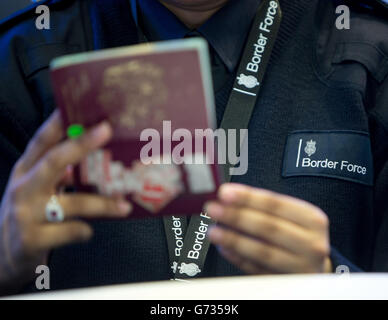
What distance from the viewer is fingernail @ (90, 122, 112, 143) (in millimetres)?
704

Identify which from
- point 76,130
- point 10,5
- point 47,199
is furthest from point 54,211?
point 10,5

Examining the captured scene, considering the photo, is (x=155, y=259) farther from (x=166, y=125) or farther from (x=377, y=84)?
(x=377, y=84)

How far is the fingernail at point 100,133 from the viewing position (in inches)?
27.7

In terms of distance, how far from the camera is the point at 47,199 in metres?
0.76

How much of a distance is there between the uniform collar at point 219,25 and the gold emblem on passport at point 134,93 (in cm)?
44

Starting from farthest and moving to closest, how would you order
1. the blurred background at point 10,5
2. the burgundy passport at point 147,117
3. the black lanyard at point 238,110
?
1. the blurred background at point 10,5
2. the black lanyard at point 238,110
3. the burgundy passport at point 147,117

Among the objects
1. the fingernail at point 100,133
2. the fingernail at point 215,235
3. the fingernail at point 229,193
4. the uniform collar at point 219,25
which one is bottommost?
the fingernail at point 215,235

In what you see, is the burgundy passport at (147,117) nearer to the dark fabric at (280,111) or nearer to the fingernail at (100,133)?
the fingernail at (100,133)

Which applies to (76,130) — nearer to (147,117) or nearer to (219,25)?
(147,117)

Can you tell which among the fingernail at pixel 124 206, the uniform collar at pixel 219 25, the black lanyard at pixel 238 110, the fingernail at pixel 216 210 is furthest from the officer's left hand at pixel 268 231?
the uniform collar at pixel 219 25

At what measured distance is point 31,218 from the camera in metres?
0.77

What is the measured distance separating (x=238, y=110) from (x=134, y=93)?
41 cm

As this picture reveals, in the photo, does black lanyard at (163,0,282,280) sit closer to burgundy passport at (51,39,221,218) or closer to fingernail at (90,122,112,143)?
burgundy passport at (51,39,221,218)

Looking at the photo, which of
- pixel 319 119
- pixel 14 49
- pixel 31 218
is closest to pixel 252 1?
pixel 319 119
